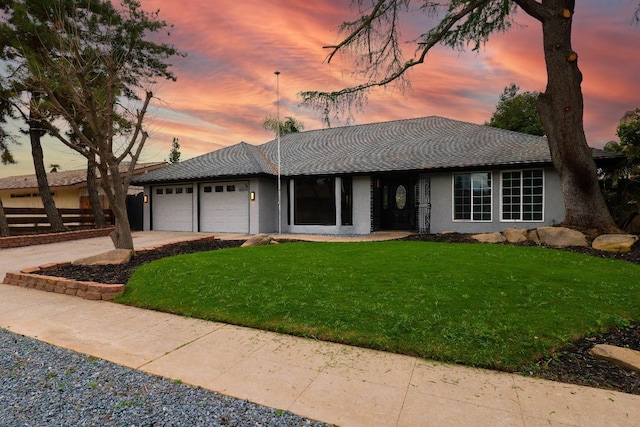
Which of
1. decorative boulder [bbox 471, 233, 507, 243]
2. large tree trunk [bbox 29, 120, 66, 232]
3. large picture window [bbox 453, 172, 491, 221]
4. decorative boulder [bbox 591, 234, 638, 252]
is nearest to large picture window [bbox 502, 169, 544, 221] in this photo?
large picture window [bbox 453, 172, 491, 221]

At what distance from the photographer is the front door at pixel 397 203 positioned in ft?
47.4

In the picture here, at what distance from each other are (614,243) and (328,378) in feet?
29.5

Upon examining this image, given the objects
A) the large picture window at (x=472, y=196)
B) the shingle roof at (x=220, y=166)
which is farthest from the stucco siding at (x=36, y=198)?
the large picture window at (x=472, y=196)

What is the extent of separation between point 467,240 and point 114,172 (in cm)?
999

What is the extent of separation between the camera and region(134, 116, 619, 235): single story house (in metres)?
11.9

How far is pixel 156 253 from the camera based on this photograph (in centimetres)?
875

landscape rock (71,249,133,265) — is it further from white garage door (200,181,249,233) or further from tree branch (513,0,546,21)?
tree branch (513,0,546,21)

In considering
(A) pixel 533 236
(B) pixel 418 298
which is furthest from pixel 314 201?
(B) pixel 418 298

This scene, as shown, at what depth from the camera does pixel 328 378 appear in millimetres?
2785

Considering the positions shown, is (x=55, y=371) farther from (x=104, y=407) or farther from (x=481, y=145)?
(x=481, y=145)

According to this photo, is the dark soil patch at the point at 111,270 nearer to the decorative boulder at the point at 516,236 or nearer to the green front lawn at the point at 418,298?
the green front lawn at the point at 418,298

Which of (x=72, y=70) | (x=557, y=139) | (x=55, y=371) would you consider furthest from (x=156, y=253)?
(x=557, y=139)

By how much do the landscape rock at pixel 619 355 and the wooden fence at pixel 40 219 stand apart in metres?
19.0

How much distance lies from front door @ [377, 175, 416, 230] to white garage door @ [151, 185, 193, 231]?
9.37 metres
